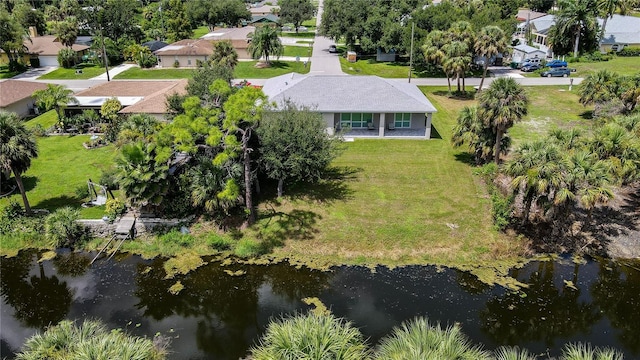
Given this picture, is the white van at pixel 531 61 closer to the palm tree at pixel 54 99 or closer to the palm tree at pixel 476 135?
the palm tree at pixel 476 135

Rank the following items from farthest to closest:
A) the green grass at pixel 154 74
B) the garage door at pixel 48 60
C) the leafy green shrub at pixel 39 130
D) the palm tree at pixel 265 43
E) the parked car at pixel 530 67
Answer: the garage door at pixel 48 60, the palm tree at pixel 265 43, the green grass at pixel 154 74, the parked car at pixel 530 67, the leafy green shrub at pixel 39 130

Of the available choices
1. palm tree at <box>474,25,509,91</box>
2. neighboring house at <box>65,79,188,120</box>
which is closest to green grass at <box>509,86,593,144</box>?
palm tree at <box>474,25,509,91</box>

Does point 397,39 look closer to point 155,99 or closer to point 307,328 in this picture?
point 155,99

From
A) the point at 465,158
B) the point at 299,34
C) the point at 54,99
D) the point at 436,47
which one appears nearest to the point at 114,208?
the point at 54,99

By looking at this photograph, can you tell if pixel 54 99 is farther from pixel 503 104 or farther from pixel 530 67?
pixel 530 67

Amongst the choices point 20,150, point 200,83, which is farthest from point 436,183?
point 20,150

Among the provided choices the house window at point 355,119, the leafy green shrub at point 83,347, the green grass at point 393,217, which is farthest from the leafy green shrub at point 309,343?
the house window at point 355,119
